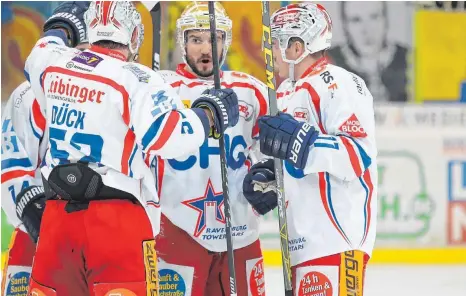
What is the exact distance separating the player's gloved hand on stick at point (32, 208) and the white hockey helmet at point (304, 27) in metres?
1.00

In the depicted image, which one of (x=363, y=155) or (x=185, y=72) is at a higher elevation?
(x=185, y=72)

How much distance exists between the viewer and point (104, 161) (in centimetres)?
300

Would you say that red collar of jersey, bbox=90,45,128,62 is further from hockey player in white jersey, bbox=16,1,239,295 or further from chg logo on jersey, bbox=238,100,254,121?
chg logo on jersey, bbox=238,100,254,121

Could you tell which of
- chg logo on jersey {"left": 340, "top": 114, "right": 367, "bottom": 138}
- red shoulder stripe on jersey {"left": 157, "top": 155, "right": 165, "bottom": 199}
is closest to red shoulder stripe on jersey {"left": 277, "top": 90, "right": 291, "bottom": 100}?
chg logo on jersey {"left": 340, "top": 114, "right": 367, "bottom": 138}

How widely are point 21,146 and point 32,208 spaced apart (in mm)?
245

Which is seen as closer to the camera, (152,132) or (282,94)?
(152,132)

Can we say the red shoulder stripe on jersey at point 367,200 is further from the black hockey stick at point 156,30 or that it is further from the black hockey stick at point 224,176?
the black hockey stick at point 156,30

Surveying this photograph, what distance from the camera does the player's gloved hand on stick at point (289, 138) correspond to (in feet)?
10.0

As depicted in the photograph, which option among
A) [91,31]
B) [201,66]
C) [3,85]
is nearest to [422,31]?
[3,85]

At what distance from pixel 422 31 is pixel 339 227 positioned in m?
4.13

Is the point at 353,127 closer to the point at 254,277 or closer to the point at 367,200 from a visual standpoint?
the point at 367,200

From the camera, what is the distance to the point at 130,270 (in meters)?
2.99

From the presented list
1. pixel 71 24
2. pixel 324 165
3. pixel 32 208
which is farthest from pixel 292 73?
pixel 32 208

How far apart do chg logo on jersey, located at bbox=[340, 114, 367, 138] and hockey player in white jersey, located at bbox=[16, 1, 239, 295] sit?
1.36 ft
